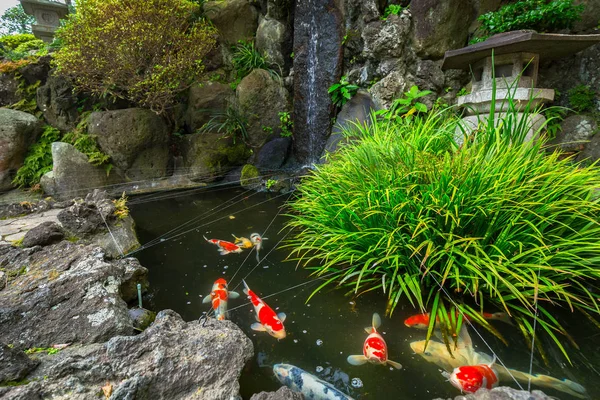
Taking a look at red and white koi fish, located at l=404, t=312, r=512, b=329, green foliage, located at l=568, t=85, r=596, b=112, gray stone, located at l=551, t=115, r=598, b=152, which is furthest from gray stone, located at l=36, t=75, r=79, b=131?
green foliage, located at l=568, t=85, r=596, b=112

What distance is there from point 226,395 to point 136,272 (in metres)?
1.45

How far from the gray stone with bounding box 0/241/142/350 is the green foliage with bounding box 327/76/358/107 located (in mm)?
4680

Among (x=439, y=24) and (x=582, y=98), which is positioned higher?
(x=439, y=24)

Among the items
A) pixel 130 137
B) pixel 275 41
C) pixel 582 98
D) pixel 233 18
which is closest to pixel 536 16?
pixel 582 98

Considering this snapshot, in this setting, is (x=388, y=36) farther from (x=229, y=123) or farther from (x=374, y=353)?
(x=374, y=353)

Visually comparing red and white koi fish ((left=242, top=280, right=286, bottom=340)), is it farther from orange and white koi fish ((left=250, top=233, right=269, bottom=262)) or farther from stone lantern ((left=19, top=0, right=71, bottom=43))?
stone lantern ((left=19, top=0, right=71, bottom=43))

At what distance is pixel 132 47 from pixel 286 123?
123 inches

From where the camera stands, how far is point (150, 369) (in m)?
1.20

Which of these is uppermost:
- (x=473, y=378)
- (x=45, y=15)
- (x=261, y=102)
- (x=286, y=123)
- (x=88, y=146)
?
(x=45, y=15)

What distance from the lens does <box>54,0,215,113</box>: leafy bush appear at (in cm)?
460

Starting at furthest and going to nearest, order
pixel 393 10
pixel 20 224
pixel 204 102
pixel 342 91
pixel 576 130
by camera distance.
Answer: pixel 204 102 < pixel 342 91 < pixel 393 10 < pixel 576 130 < pixel 20 224

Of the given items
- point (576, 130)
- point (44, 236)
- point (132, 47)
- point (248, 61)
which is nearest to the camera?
point (44, 236)

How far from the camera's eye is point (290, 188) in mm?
5523

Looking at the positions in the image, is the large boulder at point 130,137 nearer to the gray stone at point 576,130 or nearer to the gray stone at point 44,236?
the gray stone at point 44,236
